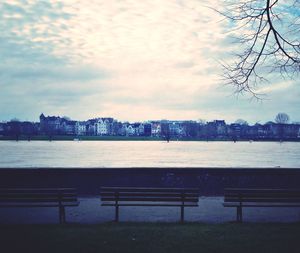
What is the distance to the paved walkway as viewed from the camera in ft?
30.6

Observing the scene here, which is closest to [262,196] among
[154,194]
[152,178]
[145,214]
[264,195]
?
[264,195]

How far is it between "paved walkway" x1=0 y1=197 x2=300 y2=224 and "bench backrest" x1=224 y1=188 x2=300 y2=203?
72 cm

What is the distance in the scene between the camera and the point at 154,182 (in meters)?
13.9

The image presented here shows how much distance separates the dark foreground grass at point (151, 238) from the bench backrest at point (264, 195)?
0.86 metres

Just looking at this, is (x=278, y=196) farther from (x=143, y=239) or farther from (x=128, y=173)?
(x=128, y=173)

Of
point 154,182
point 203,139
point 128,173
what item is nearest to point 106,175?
point 128,173

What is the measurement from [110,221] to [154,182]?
16.6 feet

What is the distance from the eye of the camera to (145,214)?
10.0 metres

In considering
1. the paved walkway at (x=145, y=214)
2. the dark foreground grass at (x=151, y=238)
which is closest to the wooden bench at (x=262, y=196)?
the paved walkway at (x=145, y=214)

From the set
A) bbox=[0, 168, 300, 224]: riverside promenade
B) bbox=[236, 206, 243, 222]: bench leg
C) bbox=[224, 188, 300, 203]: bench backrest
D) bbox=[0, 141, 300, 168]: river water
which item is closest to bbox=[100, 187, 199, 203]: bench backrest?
bbox=[224, 188, 300, 203]: bench backrest

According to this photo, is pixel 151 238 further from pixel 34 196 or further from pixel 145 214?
pixel 34 196

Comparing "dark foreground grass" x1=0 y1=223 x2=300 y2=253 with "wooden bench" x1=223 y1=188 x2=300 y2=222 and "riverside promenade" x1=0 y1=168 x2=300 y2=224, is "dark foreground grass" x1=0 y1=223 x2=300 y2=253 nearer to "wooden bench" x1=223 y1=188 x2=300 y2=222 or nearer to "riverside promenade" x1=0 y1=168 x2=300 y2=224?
"wooden bench" x1=223 y1=188 x2=300 y2=222

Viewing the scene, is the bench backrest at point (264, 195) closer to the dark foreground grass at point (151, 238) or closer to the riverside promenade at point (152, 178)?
the dark foreground grass at point (151, 238)

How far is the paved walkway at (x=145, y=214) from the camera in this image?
9341 millimetres
